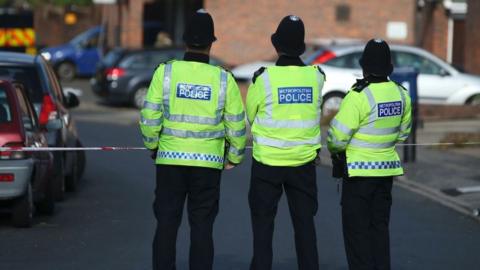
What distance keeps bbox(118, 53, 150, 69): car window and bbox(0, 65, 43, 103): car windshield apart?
14914 millimetres

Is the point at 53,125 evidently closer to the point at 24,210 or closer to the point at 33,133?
the point at 33,133

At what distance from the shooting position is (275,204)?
8.26 meters

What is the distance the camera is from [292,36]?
26.9 feet

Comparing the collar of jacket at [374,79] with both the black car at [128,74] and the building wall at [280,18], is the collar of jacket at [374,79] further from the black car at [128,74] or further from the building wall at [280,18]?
the building wall at [280,18]

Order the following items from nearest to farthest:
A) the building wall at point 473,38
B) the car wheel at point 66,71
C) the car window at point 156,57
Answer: the building wall at point 473,38 < the car window at point 156,57 < the car wheel at point 66,71

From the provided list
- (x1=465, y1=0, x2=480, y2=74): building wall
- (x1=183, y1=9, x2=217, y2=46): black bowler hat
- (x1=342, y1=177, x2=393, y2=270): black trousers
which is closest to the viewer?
(x1=183, y1=9, x2=217, y2=46): black bowler hat

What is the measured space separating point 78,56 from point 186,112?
3182 centimetres

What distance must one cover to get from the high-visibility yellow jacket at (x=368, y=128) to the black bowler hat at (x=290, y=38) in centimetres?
48

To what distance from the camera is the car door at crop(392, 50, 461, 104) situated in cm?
2428

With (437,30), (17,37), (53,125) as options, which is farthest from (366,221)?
(437,30)

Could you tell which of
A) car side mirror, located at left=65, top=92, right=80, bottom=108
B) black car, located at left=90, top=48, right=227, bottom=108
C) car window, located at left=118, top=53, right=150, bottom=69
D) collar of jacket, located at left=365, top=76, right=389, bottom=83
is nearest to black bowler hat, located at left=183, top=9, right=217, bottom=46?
collar of jacket, located at left=365, top=76, right=389, bottom=83

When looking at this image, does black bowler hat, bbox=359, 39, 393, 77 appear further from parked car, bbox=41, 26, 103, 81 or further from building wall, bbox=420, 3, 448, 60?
parked car, bbox=41, 26, 103, 81

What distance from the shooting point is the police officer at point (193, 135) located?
8.05m

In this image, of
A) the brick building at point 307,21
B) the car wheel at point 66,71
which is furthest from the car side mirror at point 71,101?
the car wheel at point 66,71
